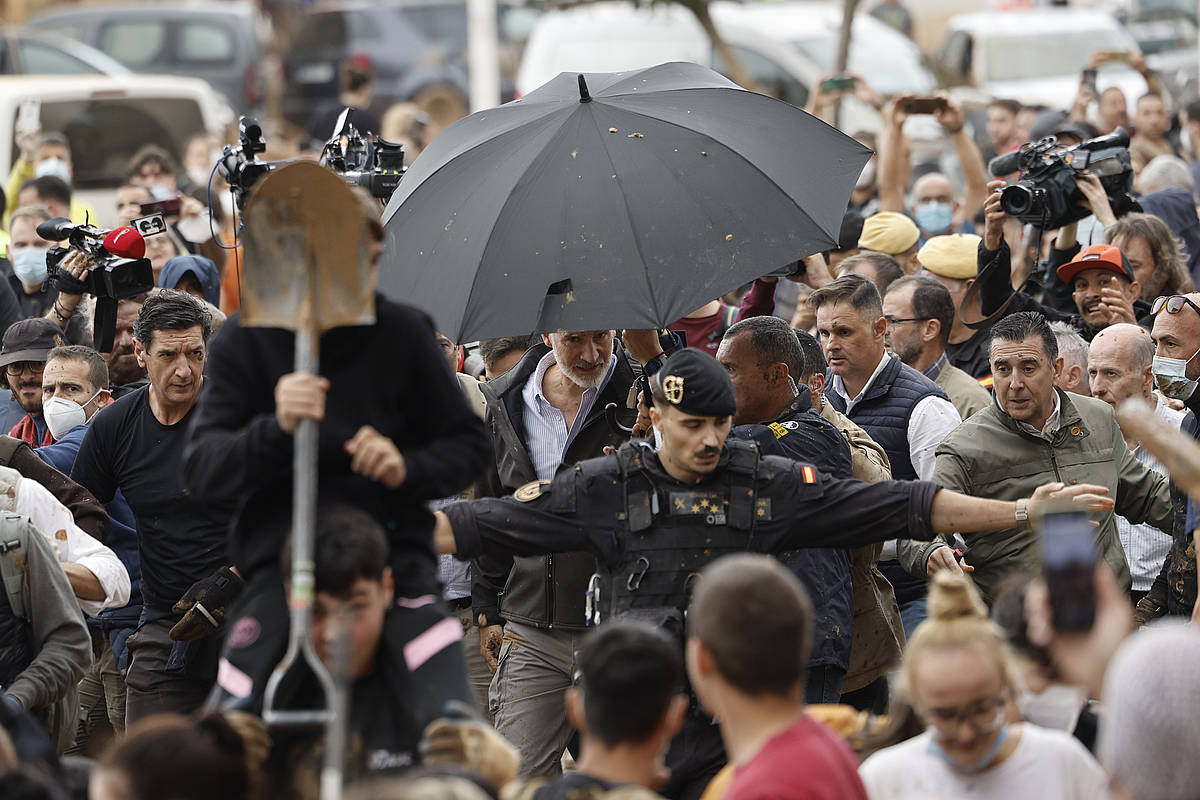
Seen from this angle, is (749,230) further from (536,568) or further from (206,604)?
(206,604)

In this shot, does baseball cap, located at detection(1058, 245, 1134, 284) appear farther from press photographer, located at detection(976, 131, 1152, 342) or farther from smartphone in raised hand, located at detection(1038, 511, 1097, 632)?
smartphone in raised hand, located at detection(1038, 511, 1097, 632)

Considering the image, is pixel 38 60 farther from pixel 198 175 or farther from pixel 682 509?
pixel 682 509

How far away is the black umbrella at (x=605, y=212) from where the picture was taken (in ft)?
20.3

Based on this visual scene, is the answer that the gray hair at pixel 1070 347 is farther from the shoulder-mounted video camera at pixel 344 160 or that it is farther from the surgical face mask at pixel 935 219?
the surgical face mask at pixel 935 219

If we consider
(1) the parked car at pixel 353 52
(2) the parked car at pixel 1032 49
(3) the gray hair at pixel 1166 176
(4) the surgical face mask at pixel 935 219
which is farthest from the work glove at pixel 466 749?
(1) the parked car at pixel 353 52

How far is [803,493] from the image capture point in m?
5.42

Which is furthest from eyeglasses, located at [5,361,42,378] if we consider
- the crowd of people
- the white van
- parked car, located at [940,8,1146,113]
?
parked car, located at [940,8,1146,113]

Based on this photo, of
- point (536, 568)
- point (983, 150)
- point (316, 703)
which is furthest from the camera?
point (983, 150)

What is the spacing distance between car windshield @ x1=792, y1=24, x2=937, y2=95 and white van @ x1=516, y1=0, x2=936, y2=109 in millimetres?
10

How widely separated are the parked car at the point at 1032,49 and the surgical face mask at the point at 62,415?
41.4 ft

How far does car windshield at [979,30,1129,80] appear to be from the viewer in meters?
18.4

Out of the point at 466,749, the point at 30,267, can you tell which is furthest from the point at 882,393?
the point at 30,267

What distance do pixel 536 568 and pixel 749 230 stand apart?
4.92 ft

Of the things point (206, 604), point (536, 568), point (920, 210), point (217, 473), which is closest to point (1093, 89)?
point (920, 210)
